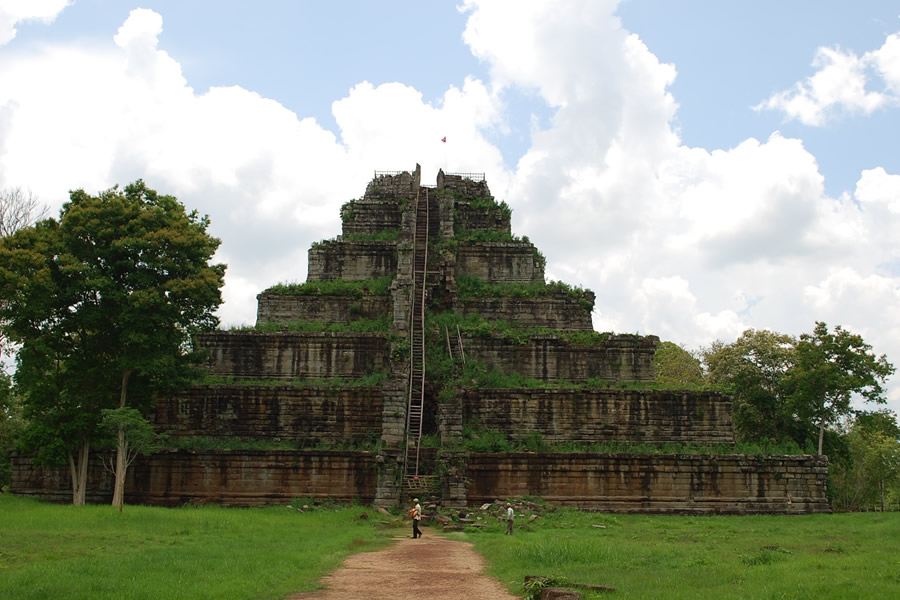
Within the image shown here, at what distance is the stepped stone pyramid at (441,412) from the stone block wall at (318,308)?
0.05 metres

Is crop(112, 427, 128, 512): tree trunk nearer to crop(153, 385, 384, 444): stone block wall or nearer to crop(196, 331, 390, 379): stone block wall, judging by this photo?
crop(153, 385, 384, 444): stone block wall

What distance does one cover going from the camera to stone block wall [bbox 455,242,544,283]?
36.3 meters

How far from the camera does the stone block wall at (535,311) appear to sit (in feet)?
109

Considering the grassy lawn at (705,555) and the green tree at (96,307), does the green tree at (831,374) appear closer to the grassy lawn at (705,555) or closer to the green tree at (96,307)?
the grassy lawn at (705,555)

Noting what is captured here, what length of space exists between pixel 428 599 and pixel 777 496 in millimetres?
17838

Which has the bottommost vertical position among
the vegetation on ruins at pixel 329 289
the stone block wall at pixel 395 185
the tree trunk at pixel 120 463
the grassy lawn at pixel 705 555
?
the grassy lawn at pixel 705 555

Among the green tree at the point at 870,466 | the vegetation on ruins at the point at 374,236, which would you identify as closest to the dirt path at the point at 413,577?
the vegetation on ruins at the point at 374,236

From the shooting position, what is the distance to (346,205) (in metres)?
41.1

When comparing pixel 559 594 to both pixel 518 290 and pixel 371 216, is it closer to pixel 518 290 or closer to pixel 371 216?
pixel 518 290

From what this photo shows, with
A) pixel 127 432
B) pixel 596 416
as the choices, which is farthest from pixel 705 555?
pixel 127 432

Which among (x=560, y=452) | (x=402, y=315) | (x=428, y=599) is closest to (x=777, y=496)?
(x=560, y=452)

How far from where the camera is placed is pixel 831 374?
107 feet

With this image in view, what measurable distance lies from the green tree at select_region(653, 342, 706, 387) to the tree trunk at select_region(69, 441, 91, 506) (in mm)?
35125

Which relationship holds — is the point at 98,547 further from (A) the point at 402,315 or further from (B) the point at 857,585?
(A) the point at 402,315
